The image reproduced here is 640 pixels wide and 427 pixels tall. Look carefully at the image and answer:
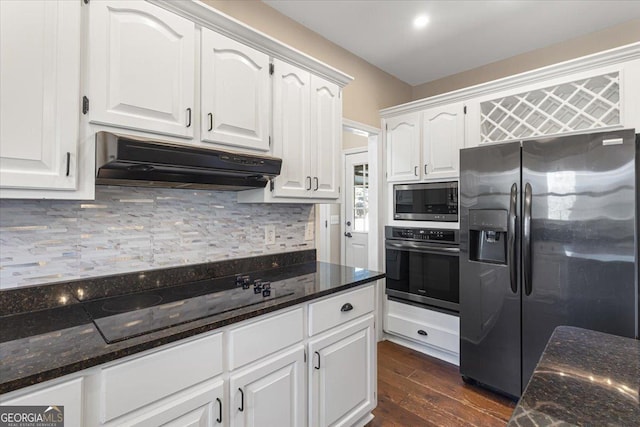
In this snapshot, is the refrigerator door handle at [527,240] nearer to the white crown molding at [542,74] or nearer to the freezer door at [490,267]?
the freezer door at [490,267]

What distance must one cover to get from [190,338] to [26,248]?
0.80 m

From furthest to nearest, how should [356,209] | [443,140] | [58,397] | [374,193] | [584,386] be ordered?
1. [356,209]
2. [374,193]
3. [443,140]
4. [58,397]
5. [584,386]

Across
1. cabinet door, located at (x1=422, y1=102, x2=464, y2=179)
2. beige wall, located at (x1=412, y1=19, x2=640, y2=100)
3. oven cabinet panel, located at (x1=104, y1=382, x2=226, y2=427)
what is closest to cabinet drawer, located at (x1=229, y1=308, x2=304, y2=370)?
oven cabinet panel, located at (x1=104, y1=382, x2=226, y2=427)

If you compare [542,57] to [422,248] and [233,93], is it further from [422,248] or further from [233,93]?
[233,93]

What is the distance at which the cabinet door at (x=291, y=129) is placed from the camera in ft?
6.12

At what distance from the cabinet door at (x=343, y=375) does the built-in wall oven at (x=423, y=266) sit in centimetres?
107

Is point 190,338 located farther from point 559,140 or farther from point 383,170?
point 383,170

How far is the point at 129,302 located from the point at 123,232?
0.35 metres

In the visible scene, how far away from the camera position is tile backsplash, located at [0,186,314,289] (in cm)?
128

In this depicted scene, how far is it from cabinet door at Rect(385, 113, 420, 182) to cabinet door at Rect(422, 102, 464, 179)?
8cm

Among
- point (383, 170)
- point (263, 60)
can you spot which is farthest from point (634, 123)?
point (263, 60)

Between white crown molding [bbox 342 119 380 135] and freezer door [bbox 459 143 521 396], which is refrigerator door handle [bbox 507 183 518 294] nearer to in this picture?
freezer door [bbox 459 143 521 396]

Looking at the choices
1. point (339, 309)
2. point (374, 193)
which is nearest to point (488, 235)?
point (374, 193)

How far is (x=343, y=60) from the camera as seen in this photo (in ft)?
9.36
